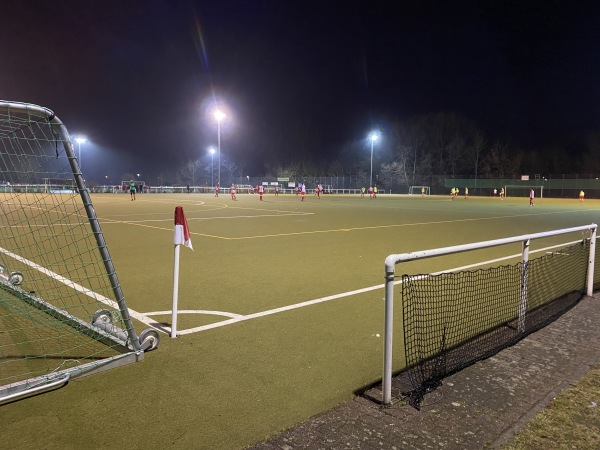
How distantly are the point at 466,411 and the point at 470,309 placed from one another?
2779mm

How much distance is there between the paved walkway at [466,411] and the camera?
296 centimetres

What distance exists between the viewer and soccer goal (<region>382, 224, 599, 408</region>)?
380cm

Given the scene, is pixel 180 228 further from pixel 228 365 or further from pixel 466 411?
pixel 466 411

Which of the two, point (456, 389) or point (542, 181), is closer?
point (456, 389)

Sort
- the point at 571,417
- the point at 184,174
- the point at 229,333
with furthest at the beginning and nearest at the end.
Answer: the point at 184,174
the point at 229,333
the point at 571,417

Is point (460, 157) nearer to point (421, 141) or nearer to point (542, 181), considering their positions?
point (421, 141)

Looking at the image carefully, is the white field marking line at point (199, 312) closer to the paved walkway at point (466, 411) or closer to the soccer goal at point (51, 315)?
the soccer goal at point (51, 315)

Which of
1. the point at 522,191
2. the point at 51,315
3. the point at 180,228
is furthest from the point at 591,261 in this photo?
the point at 522,191

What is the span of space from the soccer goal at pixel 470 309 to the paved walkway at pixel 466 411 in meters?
0.15

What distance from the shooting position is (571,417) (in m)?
3.29

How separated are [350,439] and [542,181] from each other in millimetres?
71296

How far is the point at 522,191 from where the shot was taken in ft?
206

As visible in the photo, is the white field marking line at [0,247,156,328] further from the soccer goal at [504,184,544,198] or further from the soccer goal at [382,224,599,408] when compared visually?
the soccer goal at [504,184,544,198]

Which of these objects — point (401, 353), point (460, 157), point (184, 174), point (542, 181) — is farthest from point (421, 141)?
point (401, 353)
